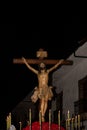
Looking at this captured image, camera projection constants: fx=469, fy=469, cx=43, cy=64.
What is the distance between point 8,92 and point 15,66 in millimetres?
10175

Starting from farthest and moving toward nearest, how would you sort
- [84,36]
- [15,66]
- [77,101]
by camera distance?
[15,66] < [77,101] < [84,36]

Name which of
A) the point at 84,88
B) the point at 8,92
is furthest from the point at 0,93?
the point at 84,88

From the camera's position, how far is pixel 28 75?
23391 millimetres

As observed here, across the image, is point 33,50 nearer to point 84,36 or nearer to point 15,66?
point 84,36

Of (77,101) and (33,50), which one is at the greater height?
(33,50)

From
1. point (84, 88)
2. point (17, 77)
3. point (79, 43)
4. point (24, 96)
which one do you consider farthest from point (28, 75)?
point (24, 96)

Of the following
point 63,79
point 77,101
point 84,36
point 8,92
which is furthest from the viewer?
point 8,92

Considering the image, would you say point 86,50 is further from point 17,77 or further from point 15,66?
point 17,77

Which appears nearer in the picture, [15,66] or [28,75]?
[15,66]

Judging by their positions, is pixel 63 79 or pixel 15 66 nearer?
pixel 15 66

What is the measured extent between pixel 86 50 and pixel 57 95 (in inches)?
249

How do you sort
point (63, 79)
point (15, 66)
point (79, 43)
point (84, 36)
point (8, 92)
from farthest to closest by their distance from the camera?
point (8, 92), point (63, 79), point (15, 66), point (79, 43), point (84, 36)

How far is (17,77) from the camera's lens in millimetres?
24391

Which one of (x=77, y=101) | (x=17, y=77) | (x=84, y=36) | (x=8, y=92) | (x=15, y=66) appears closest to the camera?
(x=84, y=36)
